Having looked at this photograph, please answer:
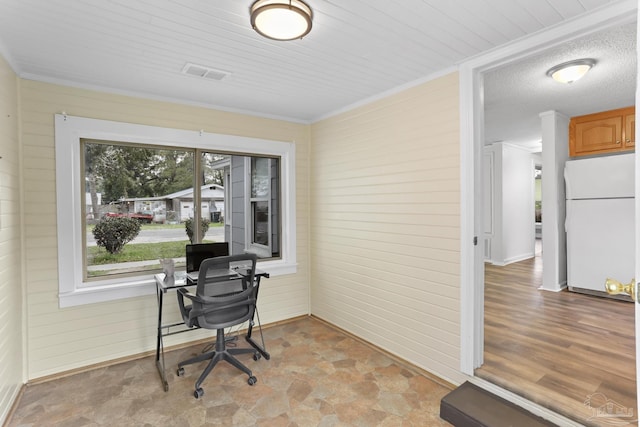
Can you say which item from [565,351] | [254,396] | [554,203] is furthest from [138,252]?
[554,203]

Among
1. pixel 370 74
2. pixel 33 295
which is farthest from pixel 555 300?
pixel 33 295

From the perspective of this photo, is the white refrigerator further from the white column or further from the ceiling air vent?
the ceiling air vent

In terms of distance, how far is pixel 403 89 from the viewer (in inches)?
115

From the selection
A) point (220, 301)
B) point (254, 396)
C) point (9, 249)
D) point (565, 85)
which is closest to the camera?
point (9, 249)

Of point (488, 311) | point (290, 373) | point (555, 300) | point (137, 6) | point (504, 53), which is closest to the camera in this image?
point (137, 6)

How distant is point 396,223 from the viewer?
119 inches

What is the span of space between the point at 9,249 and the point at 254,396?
207 cm

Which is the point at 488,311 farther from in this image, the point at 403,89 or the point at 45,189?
the point at 45,189

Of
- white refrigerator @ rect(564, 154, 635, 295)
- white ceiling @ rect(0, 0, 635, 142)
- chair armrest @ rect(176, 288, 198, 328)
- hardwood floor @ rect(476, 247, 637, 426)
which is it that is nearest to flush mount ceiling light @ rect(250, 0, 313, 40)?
white ceiling @ rect(0, 0, 635, 142)

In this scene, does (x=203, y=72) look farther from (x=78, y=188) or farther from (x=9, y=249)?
(x=9, y=249)

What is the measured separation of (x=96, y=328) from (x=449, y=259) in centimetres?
315

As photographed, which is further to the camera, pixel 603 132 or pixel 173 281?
pixel 603 132

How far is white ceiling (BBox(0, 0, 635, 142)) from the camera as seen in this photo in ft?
5.81

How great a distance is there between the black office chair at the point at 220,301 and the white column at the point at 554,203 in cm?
423
